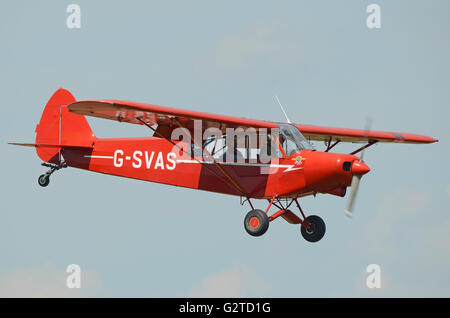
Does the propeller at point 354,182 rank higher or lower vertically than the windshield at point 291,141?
lower

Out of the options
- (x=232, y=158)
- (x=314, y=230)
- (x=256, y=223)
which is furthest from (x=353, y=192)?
(x=232, y=158)

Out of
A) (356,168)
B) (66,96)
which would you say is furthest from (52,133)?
(356,168)

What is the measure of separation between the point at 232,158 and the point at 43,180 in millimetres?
5407

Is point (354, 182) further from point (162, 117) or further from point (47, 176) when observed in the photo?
point (47, 176)

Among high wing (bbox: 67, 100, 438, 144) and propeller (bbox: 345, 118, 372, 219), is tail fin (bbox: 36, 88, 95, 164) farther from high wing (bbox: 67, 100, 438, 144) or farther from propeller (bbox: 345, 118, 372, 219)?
propeller (bbox: 345, 118, 372, 219)

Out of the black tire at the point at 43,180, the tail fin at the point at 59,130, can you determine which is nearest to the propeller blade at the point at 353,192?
the tail fin at the point at 59,130

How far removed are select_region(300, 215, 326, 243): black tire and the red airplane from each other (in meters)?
0.02

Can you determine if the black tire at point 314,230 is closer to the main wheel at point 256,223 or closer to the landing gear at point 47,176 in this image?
the main wheel at point 256,223

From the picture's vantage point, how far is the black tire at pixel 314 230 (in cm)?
1797

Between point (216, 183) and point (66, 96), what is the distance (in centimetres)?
545

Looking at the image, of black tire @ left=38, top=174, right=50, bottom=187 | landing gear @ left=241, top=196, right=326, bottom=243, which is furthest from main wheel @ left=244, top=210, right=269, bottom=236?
black tire @ left=38, top=174, right=50, bottom=187

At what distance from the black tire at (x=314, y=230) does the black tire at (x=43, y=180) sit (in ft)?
21.7

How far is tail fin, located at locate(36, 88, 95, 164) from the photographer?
20.6m

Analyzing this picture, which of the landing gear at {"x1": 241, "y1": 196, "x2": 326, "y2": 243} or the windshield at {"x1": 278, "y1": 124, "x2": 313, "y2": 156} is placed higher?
the windshield at {"x1": 278, "y1": 124, "x2": 313, "y2": 156}
